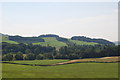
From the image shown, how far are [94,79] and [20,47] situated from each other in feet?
454

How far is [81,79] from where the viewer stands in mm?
46719

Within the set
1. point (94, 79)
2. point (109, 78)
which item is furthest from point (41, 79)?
point (109, 78)

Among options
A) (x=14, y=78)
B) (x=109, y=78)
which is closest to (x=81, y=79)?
(x=109, y=78)

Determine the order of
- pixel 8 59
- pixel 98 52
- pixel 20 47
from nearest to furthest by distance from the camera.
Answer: pixel 8 59 → pixel 98 52 → pixel 20 47

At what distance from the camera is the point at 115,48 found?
4872 inches

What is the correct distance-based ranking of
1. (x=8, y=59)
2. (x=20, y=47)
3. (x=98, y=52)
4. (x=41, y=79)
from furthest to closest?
(x=20, y=47)
(x=98, y=52)
(x=8, y=59)
(x=41, y=79)

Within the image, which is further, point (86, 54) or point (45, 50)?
point (45, 50)

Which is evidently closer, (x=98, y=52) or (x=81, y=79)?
(x=81, y=79)

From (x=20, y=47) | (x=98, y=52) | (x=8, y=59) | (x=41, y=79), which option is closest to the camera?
(x=41, y=79)

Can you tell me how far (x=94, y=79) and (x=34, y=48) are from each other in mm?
135584

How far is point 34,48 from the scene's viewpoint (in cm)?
17738

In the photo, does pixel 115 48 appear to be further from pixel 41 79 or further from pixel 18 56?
pixel 41 79

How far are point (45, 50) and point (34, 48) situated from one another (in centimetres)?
1199

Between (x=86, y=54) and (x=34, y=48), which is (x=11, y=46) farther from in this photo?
(x=86, y=54)
